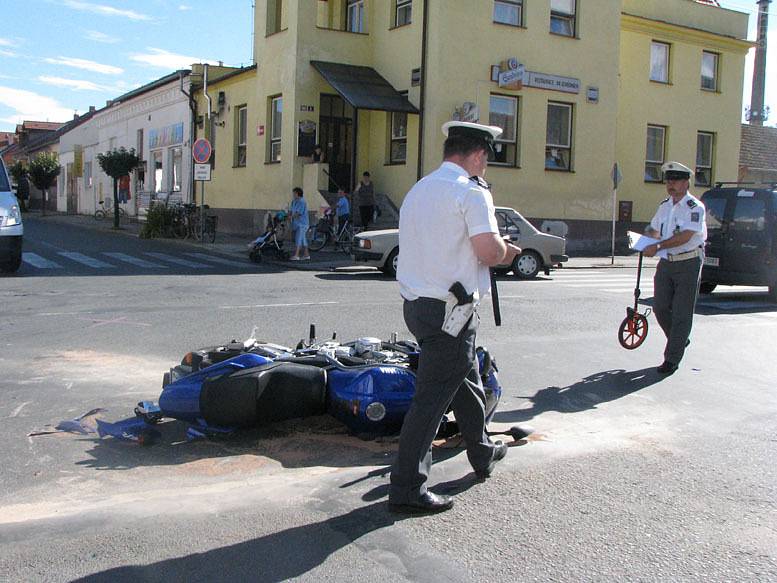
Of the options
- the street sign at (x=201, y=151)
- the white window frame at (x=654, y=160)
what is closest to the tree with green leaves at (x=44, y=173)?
the street sign at (x=201, y=151)

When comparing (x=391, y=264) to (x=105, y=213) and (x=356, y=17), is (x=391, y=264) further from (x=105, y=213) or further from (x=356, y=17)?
(x=105, y=213)

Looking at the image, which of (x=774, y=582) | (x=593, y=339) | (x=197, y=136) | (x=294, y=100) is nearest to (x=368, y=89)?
(x=294, y=100)

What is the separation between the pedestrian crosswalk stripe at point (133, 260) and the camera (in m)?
16.7

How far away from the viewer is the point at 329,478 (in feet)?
14.7

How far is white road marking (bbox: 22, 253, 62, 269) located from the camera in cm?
1603

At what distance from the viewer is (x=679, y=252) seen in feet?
24.5

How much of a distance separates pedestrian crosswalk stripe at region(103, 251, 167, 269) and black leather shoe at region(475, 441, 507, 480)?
509 inches

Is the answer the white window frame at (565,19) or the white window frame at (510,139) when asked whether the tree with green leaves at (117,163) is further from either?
the white window frame at (565,19)

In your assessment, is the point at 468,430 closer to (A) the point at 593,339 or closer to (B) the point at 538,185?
(A) the point at 593,339

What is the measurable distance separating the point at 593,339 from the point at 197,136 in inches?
1007

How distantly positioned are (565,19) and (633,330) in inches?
754

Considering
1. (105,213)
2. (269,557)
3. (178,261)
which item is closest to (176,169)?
(105,213)

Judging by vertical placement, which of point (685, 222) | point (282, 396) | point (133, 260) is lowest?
point (282, 396)

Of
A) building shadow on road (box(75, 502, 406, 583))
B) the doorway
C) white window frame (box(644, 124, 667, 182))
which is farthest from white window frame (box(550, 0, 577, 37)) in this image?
building shadow on road (box(75, 502, 406, 583))
